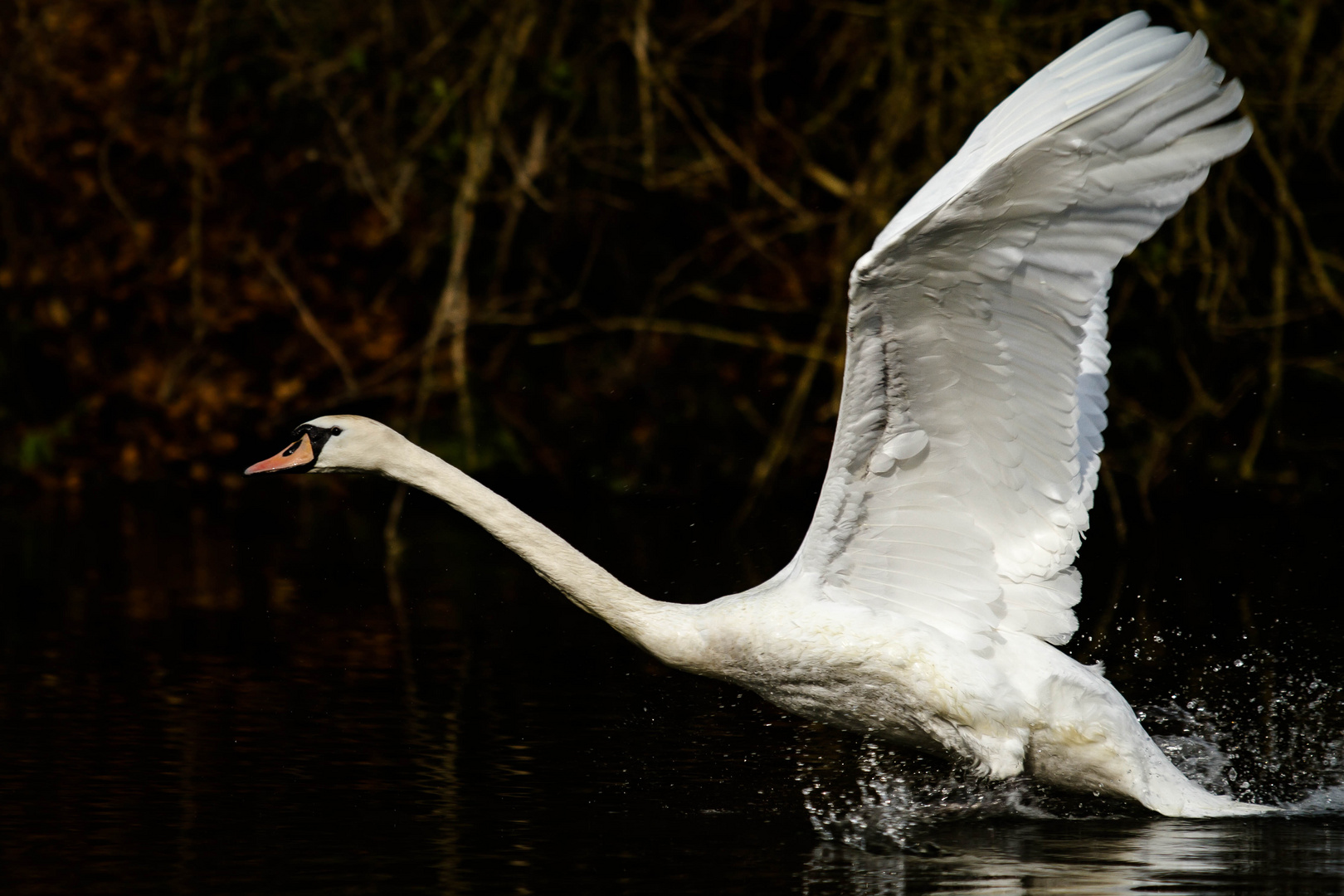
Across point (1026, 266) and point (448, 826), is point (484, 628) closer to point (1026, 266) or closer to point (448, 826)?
point (448, 826)

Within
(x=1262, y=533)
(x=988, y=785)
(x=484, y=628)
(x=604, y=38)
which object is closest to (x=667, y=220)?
(x=604, y=38)

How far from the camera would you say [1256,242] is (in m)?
11.5

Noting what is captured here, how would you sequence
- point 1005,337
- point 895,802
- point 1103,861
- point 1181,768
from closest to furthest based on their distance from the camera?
point 1103,861
point 1005,337
point 895,802
point 1181,768

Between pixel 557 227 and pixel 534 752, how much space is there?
799cm

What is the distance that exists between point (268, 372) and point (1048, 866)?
10.6 metres

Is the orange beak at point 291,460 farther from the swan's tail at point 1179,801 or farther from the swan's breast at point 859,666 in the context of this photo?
the swan's tail at point 1179,801

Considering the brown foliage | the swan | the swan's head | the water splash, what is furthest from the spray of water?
the brown foliage

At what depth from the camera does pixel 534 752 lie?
5418 millimetres

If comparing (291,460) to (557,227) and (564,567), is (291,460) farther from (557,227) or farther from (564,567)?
(557,227)

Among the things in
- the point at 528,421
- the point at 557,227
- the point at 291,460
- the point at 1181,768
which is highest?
the point at 557,227

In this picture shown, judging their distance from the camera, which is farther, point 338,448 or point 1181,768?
point 1181,768

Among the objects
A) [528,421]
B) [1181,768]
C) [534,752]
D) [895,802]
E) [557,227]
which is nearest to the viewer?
[895,802]

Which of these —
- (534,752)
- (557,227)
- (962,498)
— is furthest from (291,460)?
(557,227)

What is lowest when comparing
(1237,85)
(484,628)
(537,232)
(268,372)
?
(484,628)
